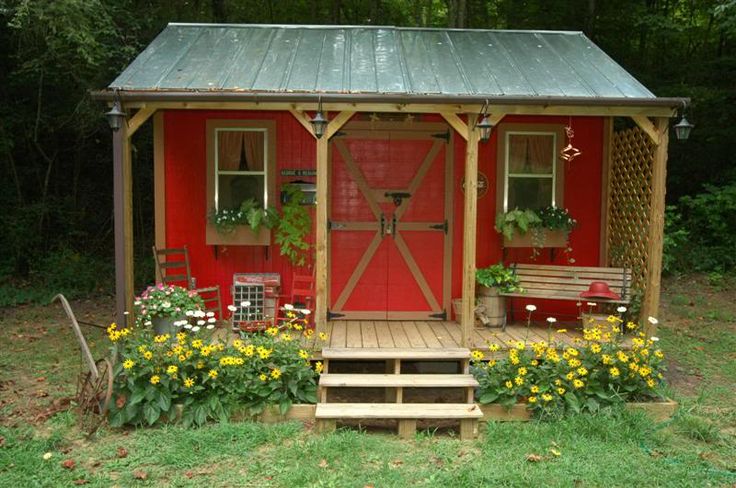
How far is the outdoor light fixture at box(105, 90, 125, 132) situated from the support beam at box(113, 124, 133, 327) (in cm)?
10

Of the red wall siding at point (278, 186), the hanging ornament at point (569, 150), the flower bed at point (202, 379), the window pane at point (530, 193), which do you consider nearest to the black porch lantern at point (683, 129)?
the hanging ornament at point (569, 150)

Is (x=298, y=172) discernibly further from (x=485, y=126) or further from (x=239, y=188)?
(x=485, y=126)

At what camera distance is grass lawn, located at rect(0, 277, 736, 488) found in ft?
13.3

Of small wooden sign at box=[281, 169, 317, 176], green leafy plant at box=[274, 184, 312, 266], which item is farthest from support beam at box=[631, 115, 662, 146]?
green leafy plant at box=[274, 184, 312, 266]

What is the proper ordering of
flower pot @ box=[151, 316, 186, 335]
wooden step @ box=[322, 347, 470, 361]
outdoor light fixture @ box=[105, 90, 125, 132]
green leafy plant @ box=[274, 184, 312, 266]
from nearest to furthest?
outdoor light fixture @ box=[105, 90, 125, 132] < wooden step @ box=[322, 347, 470, 361] < flower pot @ box=[151, 316, 186, 335] < green leafy plant @ box=[274, 184, 312, 266]

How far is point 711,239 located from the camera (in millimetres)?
11797

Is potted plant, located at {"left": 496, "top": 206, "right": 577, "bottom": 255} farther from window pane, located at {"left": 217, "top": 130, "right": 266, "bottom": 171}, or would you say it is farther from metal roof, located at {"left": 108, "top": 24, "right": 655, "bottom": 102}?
window pane, located at {"left": 217, "top": 130, "right": 266, "bottom": 171}

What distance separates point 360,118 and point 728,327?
19.7 feet

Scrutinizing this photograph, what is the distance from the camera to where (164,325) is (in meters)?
5.98

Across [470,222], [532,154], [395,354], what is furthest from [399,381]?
[532,154]

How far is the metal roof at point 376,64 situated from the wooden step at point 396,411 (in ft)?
8.99

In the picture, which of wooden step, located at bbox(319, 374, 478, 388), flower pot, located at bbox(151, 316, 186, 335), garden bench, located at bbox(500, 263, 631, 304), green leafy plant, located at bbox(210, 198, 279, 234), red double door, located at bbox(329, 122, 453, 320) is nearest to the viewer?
wooden step, located at bbox(319, 374, 478, 388)

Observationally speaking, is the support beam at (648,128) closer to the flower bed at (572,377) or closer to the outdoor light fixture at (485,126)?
the outdoor light fixture at (485,126)

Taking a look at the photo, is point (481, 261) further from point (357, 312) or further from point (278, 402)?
point (278, 402)
